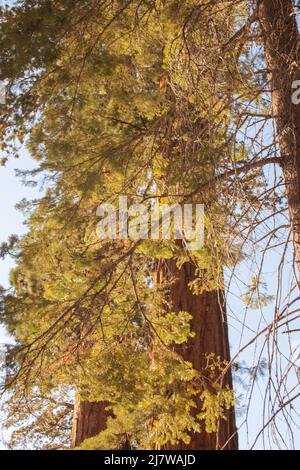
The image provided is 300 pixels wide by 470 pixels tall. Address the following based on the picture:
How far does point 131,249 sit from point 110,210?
41 cm

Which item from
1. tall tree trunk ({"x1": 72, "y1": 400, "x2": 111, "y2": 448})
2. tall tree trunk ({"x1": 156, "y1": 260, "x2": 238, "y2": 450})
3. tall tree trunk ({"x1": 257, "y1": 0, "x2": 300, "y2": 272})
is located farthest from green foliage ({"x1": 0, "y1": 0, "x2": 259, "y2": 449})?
tall tree trunk ({"x1": 72, "y1": 400, "x2": 111, "y2": 448})

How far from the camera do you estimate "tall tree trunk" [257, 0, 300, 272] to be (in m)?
3.65

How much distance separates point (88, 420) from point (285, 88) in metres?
5.02

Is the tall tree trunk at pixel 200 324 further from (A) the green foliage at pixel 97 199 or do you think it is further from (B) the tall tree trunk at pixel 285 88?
(B) the tall tree trunk at pixel 285 88

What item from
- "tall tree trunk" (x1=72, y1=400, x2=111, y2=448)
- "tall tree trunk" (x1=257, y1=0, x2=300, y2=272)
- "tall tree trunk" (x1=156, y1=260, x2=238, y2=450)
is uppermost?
"tall tree trunk" (x1=257, y1=0, x2=300, y2=272)

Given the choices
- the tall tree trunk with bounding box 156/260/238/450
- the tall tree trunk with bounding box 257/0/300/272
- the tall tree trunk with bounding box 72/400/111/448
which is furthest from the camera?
the tall tree trunk with bounding box 72/400/111/448

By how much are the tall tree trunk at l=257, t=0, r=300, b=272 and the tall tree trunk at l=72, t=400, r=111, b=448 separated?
14.1ft

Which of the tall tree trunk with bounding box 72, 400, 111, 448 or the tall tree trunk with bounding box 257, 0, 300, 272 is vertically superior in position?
the tall tree trunk with bounding box 257, 0, 300, 272

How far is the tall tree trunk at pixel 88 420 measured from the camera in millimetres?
6918

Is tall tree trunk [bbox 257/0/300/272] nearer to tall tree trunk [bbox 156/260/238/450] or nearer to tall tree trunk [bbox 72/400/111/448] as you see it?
tall tree trunk [bbox 156/260/238/450]

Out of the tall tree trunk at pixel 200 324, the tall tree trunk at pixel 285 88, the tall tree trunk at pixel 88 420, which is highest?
the tall tree trunk at pixel 285 88

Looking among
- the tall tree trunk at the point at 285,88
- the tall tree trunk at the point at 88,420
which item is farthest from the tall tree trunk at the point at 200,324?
the tall tree trunk at the point at 88,420

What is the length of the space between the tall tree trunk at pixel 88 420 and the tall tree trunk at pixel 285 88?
4293 millimetres

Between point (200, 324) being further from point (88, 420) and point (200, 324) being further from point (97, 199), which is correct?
point (88, 420)
